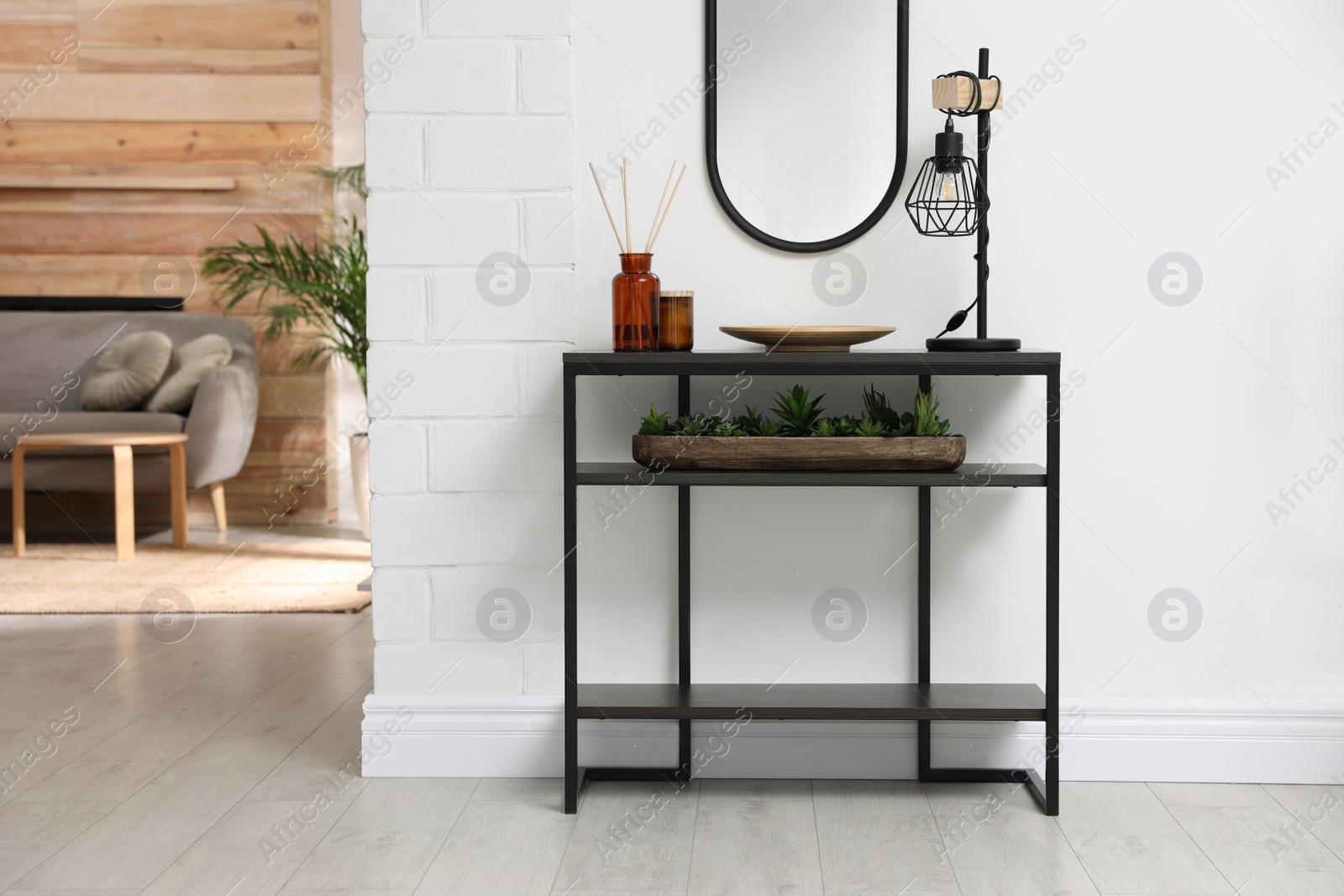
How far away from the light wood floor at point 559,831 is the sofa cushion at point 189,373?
2262mm

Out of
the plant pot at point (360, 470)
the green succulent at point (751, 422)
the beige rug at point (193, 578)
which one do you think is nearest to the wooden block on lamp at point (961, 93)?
the green succulent at point (751, 422)

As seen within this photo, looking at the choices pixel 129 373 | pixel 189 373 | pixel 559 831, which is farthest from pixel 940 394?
pixel 129 373

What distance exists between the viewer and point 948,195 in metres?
1.82

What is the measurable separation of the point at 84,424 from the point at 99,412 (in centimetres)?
10

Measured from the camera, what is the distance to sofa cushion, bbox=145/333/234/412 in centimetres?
429

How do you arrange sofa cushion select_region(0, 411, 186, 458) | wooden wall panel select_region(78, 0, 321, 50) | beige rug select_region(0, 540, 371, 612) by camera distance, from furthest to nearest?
wooden wall panel select_region(78, 0, 321, 50)
sofa cushion select_region(0, 411, 186, 458)
beige rug select_region(0, 540, 371, 612)

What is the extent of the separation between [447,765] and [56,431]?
3.08 m

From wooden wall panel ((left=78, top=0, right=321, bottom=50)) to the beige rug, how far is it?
7.36ft

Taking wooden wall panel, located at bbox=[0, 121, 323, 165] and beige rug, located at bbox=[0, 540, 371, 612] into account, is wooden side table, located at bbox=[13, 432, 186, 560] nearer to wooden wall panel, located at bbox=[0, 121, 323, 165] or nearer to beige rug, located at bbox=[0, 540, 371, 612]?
beige rug, located at bbox=[0, 540, 371, 612]

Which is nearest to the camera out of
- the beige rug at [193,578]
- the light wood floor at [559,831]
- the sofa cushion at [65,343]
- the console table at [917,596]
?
the light wood floor at [559,831]

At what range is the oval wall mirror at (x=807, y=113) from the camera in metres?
1.87

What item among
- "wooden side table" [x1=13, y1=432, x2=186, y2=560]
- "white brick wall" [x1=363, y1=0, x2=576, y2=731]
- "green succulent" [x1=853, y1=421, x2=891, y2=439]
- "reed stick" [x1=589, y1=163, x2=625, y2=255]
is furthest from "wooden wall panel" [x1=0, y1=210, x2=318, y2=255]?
"green succulent" [x1=853, y1=421, x2=891, y2=439]

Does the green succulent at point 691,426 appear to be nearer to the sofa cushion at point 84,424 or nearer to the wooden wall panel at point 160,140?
the sofa cushion at point 84,424

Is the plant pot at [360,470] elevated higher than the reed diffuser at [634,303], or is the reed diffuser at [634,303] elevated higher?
the reed diffuser at [634,303]
